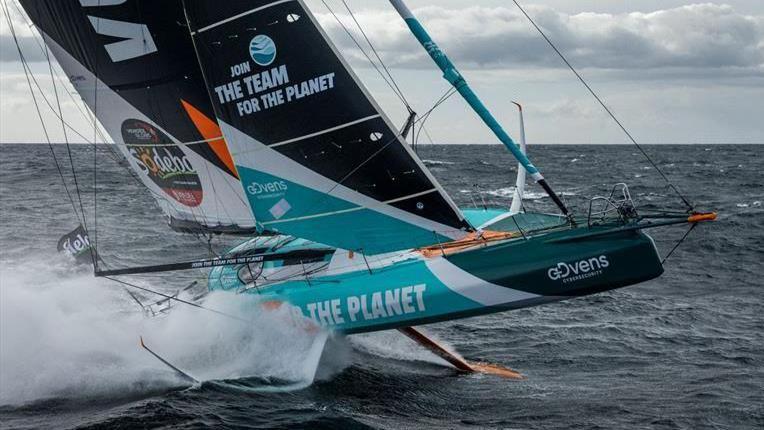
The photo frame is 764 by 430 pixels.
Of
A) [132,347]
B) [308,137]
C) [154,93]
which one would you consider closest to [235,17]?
[308,137]

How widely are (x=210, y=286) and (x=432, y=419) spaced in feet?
15.9

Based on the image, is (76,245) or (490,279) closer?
(490,279)

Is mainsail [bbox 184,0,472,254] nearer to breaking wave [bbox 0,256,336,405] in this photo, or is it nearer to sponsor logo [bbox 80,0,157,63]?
breaking wave [bbox 0,256,336,405]

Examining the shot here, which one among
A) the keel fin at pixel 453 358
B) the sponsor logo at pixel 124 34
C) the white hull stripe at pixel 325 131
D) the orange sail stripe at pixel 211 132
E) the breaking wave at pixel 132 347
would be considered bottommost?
the keel fin at pixel 453 358

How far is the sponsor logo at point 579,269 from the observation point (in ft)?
34.6

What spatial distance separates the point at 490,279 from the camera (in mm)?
10891

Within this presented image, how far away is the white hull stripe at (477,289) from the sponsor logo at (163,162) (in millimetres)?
4956

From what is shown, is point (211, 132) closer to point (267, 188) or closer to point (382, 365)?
point (267, 188)

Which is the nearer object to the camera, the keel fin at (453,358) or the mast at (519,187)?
the keel fin at (453,358)

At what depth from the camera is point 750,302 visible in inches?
633

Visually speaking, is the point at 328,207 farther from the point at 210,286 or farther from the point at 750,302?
the point at 750,302

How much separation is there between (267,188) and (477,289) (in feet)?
9.56

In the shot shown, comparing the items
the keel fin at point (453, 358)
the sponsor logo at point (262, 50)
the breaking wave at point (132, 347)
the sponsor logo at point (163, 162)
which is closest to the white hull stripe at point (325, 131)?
the sponsor logo at point (262, 50)

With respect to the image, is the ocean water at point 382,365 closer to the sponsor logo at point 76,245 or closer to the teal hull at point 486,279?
the sponsor logo at point 76,245
